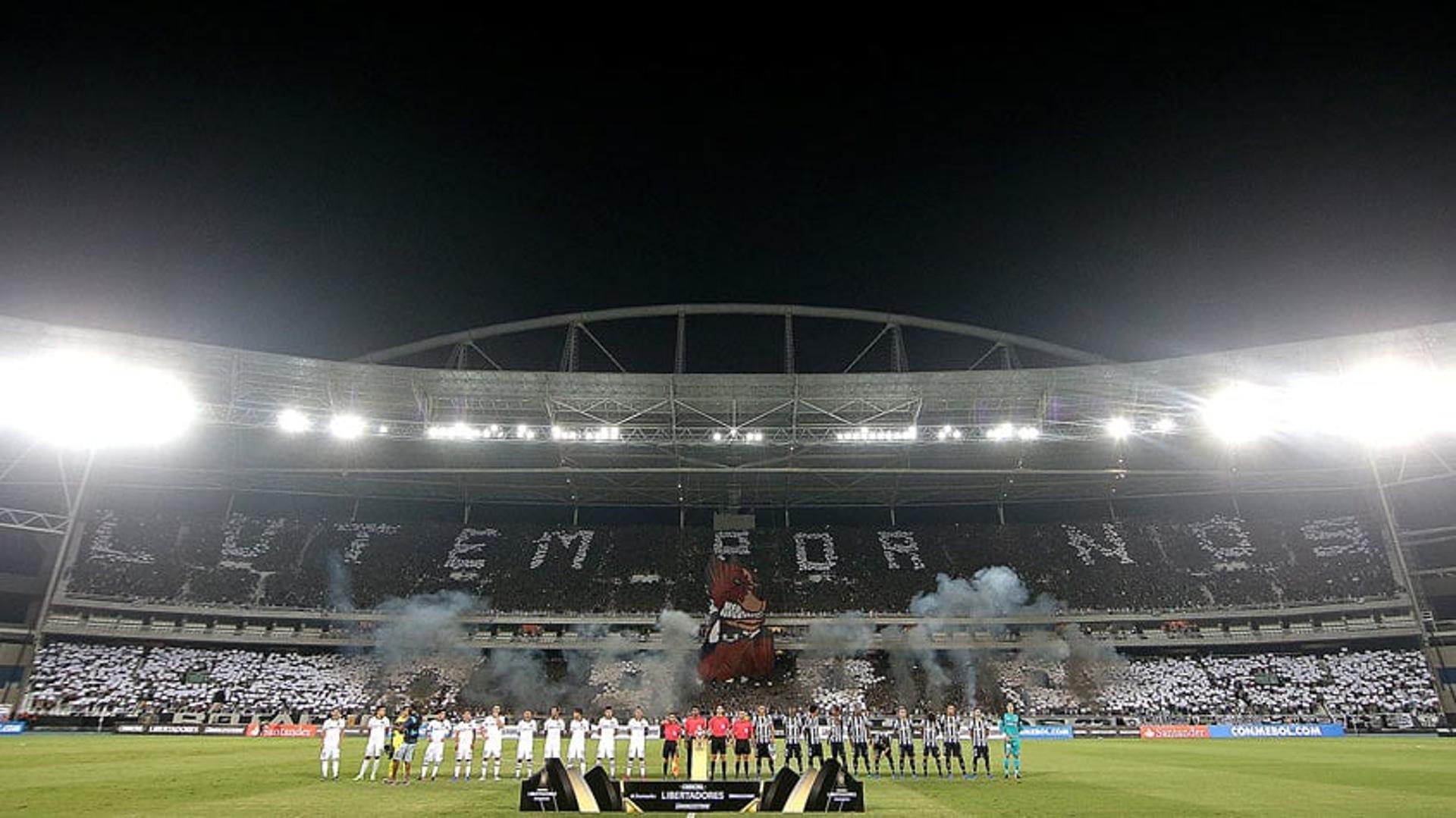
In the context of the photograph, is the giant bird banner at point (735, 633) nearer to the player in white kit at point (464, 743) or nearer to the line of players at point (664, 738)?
the line of players at point (664, 738)

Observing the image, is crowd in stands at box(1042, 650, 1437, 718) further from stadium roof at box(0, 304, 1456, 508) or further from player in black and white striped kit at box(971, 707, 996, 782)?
player in black and white striped kit at box(971, 707, 996, 782)

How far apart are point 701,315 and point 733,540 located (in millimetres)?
19341

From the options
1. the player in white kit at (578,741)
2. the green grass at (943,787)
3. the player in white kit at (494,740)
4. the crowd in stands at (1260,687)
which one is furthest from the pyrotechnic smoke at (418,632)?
the crowd in stands at (1260,687)

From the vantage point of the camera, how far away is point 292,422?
35625mm

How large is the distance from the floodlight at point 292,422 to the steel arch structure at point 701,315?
139 inches

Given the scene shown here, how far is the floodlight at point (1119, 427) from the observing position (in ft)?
121

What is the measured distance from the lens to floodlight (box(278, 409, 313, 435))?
35.3 meters

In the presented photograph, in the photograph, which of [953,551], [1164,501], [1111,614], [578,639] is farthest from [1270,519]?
[578,639]

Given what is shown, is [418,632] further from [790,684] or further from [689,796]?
[689,796]

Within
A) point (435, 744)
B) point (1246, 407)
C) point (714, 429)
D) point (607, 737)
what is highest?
point (714, 429)

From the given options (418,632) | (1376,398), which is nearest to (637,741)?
(1376,398)

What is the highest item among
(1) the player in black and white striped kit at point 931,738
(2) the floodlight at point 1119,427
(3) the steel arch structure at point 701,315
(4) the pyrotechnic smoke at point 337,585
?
(3) the steel arch structure at point 701,315

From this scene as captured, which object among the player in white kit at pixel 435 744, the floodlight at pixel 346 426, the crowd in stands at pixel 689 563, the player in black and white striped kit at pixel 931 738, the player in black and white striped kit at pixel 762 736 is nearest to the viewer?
the player in white kit at pixel 435 744

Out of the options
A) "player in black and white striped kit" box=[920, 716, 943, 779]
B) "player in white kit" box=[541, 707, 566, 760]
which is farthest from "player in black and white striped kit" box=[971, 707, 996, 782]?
"player in white kit" box=[541, 707, 566, 760]
